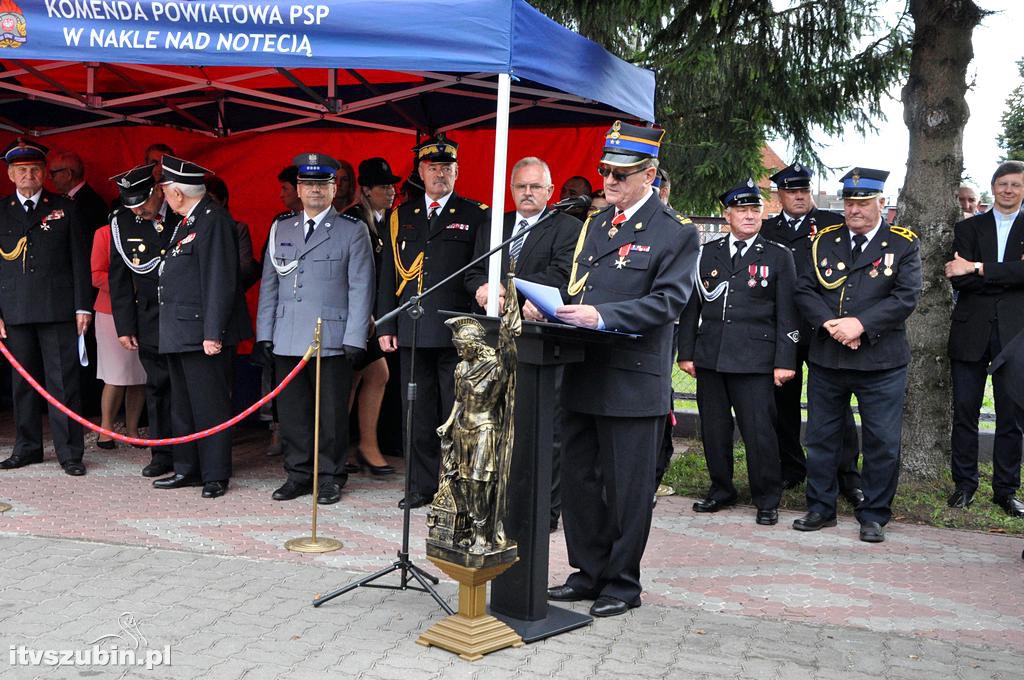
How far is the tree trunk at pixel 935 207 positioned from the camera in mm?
7164

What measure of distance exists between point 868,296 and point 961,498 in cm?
170

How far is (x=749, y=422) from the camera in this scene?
623cm

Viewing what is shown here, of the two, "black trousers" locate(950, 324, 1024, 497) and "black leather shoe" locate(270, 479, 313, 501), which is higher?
"black trousers" locate(950, 324, 1024, 497)

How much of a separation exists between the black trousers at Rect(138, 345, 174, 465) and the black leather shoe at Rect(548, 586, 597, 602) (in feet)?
12.0

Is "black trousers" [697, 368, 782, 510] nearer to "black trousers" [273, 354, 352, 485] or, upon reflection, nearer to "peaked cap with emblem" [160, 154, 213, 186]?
"black trousers" [273, 354, 352, 485]

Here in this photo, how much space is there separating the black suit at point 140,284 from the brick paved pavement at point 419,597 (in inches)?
38.6

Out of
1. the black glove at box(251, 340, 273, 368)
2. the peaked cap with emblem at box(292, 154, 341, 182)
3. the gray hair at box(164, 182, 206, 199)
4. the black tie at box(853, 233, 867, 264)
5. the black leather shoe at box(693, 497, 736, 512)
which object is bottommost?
the black leather shoe at box(693, 497, 736, 512)

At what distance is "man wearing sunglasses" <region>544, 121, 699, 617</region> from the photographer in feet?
14.3

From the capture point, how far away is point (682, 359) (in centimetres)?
642

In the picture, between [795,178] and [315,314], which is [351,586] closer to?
[315,314]

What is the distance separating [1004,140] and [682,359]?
11.0 meters

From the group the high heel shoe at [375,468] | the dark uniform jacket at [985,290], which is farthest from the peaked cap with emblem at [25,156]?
the dark uniform jacket at [985,290]

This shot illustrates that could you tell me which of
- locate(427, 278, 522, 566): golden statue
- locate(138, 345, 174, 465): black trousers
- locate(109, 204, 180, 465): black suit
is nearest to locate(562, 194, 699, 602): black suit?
locate(427, 278, 522, 566): golden statue

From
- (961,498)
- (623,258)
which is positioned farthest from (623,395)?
(961,498)
